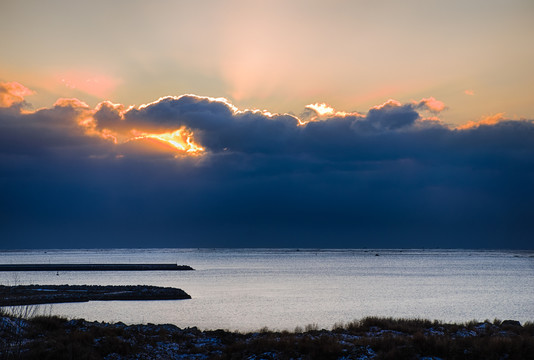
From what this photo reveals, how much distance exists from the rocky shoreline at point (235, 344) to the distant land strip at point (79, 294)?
111ft

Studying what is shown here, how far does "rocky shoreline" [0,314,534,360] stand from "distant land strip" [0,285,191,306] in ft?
111

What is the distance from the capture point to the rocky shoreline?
74.2 feet

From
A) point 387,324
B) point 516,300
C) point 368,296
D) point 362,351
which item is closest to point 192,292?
point 368,296

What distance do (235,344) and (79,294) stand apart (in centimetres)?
5133

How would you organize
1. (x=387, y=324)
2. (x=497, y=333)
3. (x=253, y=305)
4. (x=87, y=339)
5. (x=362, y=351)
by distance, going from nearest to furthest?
(x=362, y=351) → (x=87, y=339) → (x=497, y=333) → (x=387, y=324) → (x=253, y=305)

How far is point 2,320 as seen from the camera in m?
26.2

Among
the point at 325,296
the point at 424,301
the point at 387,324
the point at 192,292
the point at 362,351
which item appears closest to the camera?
the point at 362,351

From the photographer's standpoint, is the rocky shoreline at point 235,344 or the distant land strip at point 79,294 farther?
the distant land strip at point 79,294

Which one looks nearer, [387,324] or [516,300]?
[387,324]

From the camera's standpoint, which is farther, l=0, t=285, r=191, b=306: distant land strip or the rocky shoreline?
l=0, t=285, r=191, b=306: distant land strip

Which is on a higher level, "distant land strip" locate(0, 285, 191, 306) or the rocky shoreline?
the rocky shoreline

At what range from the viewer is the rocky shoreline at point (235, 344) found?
22.6 metres

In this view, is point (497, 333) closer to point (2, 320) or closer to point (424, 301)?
point (2, 320)

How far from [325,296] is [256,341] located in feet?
160
